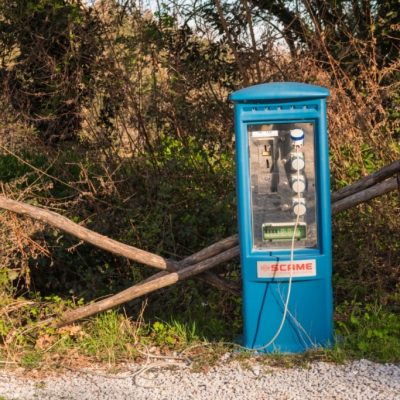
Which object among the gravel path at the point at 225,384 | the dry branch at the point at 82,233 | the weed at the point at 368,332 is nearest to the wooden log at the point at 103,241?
the dry branch at the point at 82,233

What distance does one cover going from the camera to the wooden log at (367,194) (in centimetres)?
603

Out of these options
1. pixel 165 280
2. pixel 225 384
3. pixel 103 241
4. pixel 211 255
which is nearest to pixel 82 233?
pixel 103 241

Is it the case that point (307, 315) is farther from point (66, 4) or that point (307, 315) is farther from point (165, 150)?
point (66, 4)

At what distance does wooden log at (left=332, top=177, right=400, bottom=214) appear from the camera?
6.03 meters

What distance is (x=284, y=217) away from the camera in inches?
225

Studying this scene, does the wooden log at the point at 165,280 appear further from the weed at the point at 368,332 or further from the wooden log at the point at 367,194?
the weed at the point at 368,332

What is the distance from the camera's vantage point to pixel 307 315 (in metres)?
5.70

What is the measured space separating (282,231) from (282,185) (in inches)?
12.0

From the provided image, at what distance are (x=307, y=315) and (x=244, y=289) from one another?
448mm

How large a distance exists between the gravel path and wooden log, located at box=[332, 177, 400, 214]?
1155mm

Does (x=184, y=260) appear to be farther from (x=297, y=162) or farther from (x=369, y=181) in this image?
(x=369, y=181)

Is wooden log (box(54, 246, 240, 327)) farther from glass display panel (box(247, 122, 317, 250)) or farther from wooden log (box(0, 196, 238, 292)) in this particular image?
glass display panel (box(247, 122, 317, 250))

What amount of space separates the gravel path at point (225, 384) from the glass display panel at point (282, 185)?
33.0 inches

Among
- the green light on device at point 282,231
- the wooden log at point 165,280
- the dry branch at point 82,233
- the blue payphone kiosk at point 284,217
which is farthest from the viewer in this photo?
the dry branch at point 82,233
